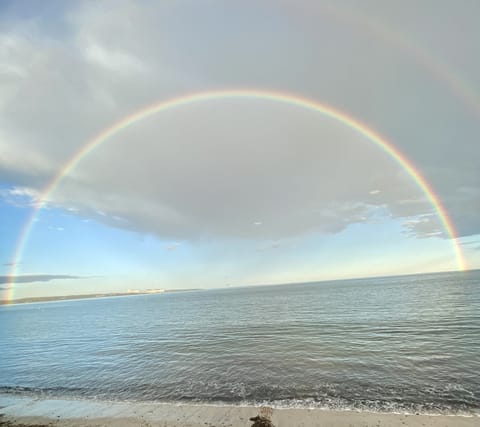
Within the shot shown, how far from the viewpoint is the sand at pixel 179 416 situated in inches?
504

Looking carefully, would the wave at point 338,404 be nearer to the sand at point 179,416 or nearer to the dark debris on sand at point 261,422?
the sand at point 179,416

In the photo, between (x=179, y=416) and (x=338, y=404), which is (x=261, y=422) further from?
(x=338, y=404)

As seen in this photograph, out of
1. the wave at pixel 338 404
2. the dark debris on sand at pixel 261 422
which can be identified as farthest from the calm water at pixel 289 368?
the dark debris on sand at pixel 261 422

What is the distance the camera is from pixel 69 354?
34375 mm

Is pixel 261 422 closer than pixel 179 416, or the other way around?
pixel 261 422

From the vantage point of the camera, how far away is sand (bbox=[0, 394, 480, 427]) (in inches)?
504

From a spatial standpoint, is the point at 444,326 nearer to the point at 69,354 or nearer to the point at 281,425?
the point at 281,425

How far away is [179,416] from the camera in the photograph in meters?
14.7

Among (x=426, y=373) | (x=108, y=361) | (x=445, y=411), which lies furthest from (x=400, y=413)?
(x=108, y=361)

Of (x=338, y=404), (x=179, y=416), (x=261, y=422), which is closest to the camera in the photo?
(x=261, y=422)

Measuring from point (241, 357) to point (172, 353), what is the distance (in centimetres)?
868

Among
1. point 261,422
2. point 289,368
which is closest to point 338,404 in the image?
point 261,422

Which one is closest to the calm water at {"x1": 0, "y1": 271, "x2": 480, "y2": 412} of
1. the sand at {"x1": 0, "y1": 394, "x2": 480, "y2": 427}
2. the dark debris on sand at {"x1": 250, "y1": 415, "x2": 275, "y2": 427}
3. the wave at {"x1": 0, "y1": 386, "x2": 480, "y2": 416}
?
the wave at {"x1": 0, "y1": 386, "x2": 480, "y2": 416}

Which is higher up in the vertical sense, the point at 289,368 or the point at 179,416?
the point at 289,368
